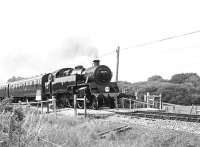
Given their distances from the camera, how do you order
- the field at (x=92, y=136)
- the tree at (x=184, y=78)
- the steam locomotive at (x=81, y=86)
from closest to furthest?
the field at (x=92, y=136) < the steam locomotive at (x=81, y=86) < the tree at (x=184, y=78)

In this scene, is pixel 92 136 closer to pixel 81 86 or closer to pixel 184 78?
pixel 81 86

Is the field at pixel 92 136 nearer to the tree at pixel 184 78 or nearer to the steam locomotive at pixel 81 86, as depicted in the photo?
the steam locomotive at pixel 81 86

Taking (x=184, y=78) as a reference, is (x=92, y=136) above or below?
below

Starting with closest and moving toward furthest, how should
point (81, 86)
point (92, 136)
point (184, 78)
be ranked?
point (92, 136) → point (81, 86) → point (184, 78)

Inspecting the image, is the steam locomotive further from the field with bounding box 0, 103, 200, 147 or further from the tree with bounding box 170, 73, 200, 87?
the tree with bounding box 170, 73, 200, 87

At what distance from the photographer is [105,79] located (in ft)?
65.9

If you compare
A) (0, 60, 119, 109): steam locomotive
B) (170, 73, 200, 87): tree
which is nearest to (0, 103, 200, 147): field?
(0, 60, 119, 109): steam locomotive

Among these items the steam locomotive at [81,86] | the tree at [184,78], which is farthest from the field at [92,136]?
the tree at [184,78]

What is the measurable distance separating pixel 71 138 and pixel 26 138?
2.05m

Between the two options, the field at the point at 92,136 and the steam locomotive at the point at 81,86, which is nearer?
the field at the point at 92,136

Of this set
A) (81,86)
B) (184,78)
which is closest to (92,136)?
(81,86)

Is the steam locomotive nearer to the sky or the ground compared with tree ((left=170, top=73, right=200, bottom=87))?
nearer to the ground

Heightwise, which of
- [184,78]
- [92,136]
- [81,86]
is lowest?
[92,136]

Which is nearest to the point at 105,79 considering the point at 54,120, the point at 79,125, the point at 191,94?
the point at 54,120
